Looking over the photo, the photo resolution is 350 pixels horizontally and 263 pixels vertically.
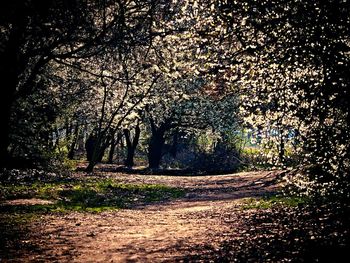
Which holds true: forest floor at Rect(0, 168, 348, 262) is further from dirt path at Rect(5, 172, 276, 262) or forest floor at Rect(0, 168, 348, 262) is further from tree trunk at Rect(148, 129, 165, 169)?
tree trunk at Rect(148, 129, 165, 169)

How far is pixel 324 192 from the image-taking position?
9.76m

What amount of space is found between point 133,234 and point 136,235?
0.18 metres

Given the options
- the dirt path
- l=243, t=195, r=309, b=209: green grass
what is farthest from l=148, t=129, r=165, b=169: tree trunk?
l=243, t=195, r=309, b=209: green grass

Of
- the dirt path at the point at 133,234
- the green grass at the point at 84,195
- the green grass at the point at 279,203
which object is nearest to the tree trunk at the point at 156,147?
the green grass at the point at 84,195

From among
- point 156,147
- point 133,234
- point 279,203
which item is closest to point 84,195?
point 133,234

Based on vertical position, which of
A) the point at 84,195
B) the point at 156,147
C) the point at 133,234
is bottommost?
the point at 133,234

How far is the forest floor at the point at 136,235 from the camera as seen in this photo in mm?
8320

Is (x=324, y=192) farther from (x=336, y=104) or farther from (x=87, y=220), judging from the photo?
(x=87, y=220)

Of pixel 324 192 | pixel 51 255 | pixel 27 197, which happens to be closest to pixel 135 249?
pixel 51 255

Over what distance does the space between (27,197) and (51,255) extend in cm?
834

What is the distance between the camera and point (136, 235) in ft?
35.0

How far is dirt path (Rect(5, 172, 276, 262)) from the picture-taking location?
8.48m

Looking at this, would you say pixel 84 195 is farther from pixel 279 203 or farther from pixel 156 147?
pixel 156 147

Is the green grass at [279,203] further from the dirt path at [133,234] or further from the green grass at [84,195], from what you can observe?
the green grass at [84,195]
